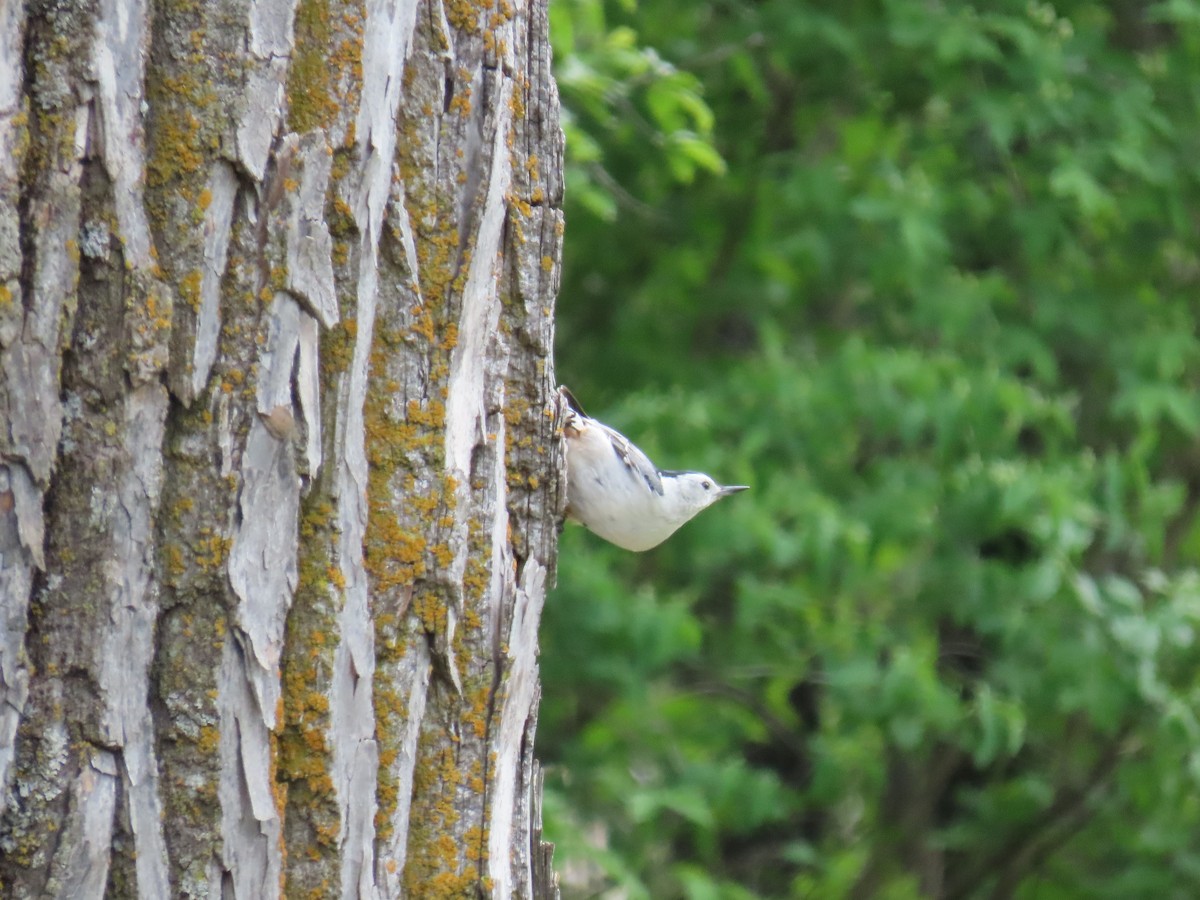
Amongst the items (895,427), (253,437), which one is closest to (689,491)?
(895,427)

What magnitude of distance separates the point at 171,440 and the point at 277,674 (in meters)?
0.32

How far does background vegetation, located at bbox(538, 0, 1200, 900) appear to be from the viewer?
4672 millimetres

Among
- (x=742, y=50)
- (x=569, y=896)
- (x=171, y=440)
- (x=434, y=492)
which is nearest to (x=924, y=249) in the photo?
(x=742, y=50)

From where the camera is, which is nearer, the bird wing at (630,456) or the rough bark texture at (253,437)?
the rough bark texture at (253,437)

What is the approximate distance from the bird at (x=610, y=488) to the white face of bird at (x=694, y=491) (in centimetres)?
36

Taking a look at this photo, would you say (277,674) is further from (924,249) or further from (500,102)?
(924,249)

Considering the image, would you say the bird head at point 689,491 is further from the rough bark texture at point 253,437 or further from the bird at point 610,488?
the rough bark texture at point 253,437

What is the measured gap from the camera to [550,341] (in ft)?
6.55

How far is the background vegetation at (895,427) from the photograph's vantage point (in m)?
4.67

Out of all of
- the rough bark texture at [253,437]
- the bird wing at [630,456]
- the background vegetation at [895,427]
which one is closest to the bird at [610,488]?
the bird wing at [630,456]

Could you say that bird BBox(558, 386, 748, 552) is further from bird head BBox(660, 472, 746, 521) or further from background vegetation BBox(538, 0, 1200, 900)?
background vegetation BBox(538, 0, 1200, 900)

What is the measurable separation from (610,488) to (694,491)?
88 cm

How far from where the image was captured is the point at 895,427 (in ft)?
16.2

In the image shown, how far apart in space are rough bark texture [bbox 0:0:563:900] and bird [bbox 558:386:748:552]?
95 centimetres
